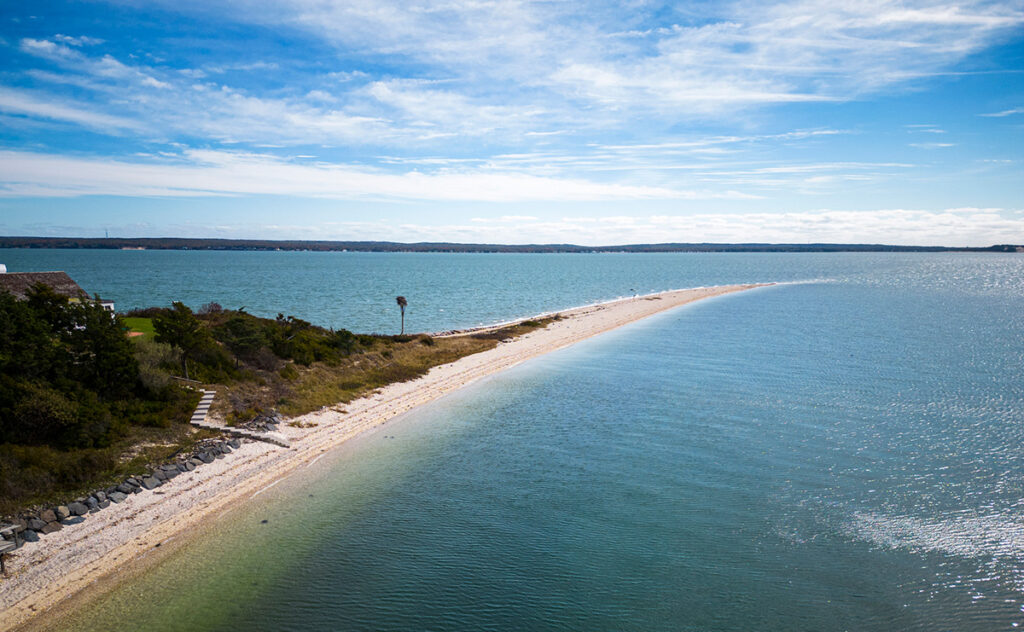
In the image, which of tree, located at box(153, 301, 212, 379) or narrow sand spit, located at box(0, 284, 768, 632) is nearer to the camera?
narrow sand spit, located at box(0, 284, 768, 632)

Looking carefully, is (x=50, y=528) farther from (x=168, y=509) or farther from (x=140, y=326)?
(x=140, y=326)

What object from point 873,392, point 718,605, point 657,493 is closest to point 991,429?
point 873,392

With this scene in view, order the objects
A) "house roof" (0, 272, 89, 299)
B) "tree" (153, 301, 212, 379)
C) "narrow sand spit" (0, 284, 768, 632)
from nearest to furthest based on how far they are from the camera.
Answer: "narrow sand spit" (0, 284, 768, 632) < "tree" (153, 301, 212, 379) < "house roof" (0, 272, 89, 299)

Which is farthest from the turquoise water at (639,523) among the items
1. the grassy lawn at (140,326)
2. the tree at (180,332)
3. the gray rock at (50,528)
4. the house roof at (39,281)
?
the house roof at (39,281)

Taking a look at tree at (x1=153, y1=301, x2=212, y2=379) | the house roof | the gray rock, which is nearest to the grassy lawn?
the house roof

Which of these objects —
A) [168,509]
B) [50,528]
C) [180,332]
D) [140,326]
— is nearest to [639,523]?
[168,509]

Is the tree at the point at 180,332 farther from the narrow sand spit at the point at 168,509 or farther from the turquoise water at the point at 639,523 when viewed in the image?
the turquoise water at the point at 639,523

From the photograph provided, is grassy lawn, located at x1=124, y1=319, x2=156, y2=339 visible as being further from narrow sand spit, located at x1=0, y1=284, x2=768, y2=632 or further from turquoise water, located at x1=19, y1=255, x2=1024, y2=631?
turquoise water, located at x1=19, y1=255, x2=1024, y2=631
